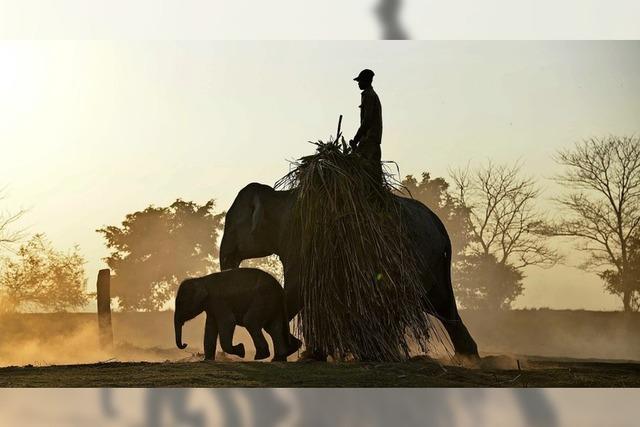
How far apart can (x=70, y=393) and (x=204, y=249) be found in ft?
45.7

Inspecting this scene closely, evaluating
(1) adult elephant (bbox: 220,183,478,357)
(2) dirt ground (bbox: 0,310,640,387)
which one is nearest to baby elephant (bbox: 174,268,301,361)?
(1) adult elephant (bbox: 220,183,478,357)

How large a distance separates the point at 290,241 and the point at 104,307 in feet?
14.8

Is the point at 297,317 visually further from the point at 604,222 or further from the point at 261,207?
the point at 604,222

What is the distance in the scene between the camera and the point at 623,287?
22422 millimetres

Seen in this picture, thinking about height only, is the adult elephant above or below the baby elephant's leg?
above

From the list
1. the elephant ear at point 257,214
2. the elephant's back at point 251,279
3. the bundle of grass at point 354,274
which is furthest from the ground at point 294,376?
the elephant ear at point 257,214

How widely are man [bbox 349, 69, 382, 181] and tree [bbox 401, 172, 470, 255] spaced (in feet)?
34.3

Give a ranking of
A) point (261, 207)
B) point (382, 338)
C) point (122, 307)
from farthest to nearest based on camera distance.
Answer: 1. point (122, 307)
2. point (261, 207)
3. point (382, 338)

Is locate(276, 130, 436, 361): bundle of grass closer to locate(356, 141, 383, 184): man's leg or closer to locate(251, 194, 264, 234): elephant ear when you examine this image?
locate(356, 141, 383, 184): man's leg

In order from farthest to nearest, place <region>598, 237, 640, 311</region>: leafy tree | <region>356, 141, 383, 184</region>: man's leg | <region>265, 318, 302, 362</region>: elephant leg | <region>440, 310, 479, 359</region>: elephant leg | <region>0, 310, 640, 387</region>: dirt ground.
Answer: <region>598, 237, 640, 311</region>: leafy tree, <region>440, 310, 479, 359</region>: elephant leg, <region>265, 318, 302, 362</region>: elephant leg, <region>356, 141, 383, 184</region>: man's leg, <region>0, 310, 640, 387</region>: dirt ground

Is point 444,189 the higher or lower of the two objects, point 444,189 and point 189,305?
the higher

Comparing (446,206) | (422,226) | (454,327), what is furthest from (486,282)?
(422,226)

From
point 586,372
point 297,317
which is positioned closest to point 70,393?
point 297,317

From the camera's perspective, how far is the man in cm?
1270
